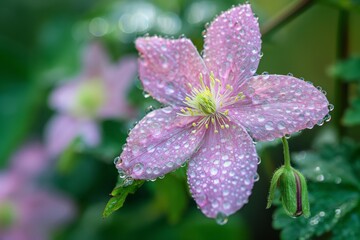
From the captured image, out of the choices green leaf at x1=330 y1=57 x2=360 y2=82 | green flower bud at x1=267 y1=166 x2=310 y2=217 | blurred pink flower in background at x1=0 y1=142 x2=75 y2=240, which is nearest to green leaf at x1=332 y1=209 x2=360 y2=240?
Result: green flower bud at x1=267 y1=166 x2=310 y2=217

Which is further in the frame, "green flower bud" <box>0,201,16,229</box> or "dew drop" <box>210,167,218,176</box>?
"green flower bud" <box>0,201,16,229</box>

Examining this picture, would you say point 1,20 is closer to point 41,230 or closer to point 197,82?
point 41,230

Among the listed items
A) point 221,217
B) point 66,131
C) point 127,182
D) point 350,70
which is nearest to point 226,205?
point 221,217

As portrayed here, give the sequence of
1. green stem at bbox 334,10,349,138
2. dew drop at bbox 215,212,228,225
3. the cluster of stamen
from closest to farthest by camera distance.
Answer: dew drop at bbox 215,212,228,225 < the cluster of stamen < green stem at bbox 334,10,349,138

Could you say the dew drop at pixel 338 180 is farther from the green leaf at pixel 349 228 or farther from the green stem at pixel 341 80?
the green stem at pixel 341 80

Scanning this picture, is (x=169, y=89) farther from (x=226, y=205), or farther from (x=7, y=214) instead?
(x=7, y=214)

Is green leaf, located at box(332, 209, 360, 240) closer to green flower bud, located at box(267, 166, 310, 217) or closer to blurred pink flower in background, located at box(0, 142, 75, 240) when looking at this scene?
green flower bud, located at box(267, 166, 310, 217)

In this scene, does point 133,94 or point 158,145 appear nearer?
point 158,145

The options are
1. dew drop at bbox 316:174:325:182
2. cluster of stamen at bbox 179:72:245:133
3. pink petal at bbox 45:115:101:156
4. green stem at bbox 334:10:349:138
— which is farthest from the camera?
pink petal at bbox 45:115:101:156
